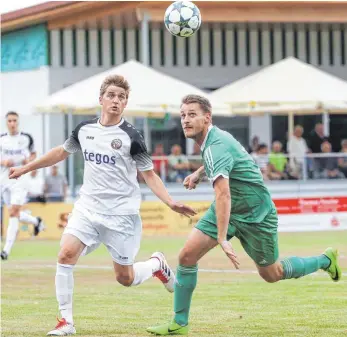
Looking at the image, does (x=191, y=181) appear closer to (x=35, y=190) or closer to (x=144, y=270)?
(x=144, y=270)

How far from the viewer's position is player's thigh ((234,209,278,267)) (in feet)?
33.7

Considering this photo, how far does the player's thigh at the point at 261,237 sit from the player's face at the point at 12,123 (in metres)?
9.90

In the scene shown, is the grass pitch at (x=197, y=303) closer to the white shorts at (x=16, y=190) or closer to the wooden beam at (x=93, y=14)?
the white shorts at (x=16, y=190)

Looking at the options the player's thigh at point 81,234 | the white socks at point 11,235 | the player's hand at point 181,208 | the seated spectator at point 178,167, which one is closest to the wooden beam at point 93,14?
the seated spectator at point 178,167

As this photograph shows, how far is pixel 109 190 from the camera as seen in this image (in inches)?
418

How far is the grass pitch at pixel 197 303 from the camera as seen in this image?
10570 mm

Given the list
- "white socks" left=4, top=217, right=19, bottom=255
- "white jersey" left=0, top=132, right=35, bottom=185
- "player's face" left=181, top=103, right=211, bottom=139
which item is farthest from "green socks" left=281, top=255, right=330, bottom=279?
"white jersey" left=0, top=132, right=35, bottom=185

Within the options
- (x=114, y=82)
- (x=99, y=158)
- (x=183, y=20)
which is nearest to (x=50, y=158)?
(x=99, y=158)

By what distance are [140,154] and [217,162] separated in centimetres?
104

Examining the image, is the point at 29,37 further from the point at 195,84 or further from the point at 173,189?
the point at 173,189

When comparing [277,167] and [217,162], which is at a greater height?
[217,162]

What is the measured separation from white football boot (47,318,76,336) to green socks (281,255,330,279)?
1889 mm

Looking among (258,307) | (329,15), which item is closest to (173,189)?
(329,15)

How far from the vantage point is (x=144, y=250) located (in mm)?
21562
